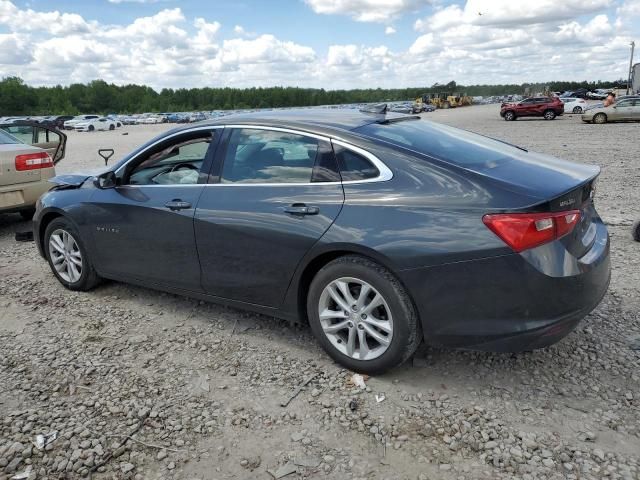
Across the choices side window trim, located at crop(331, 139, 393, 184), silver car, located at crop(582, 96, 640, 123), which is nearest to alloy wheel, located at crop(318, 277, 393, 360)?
side window trim, located at crop(331, 139, 393, 184)

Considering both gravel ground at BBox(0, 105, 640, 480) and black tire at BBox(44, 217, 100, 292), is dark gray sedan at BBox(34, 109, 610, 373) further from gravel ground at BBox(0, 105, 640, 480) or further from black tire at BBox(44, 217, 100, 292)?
black tire at BBox(44, 217, 100, 292)

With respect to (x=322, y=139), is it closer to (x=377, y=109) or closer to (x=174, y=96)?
(x=377, y=109)

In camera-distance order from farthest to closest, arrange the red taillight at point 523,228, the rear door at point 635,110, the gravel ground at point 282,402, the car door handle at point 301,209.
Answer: the rear door at point 635,110 < the car door handle at point 301,209 < the red taillight at point 523,228 < the gravel ground at point 282,402

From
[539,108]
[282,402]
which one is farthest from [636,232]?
[539,108]

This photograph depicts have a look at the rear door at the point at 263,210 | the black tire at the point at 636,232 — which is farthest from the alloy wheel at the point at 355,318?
the black tire at the point at 636,232

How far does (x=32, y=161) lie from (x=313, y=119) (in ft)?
16.6

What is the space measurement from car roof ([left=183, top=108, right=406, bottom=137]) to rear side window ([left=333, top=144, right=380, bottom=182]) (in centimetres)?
19

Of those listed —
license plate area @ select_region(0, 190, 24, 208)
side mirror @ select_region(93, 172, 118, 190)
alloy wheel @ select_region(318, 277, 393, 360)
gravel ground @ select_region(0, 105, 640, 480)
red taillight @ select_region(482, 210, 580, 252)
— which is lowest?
gravel ground @ select_region(0, 105, 640, 480)

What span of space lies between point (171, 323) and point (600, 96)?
88.6 meters

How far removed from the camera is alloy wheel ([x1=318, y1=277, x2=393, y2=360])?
325 centimetres

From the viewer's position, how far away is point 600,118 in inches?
1147

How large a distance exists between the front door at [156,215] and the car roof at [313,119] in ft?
0.87

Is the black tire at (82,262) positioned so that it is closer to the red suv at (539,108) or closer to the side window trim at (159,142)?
the side window trim at (159,142)

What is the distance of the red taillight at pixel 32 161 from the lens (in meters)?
7.02
